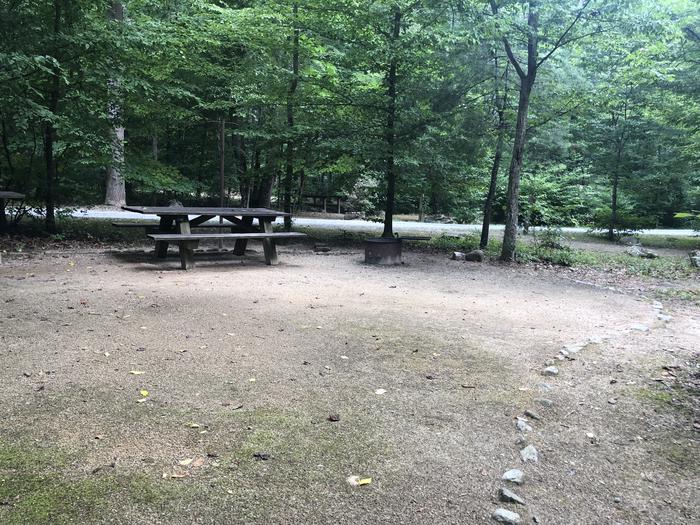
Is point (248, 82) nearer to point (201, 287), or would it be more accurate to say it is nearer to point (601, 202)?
A: point (201, 287)

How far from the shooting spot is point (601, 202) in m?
22.9

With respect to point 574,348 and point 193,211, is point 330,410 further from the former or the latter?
point 193,211

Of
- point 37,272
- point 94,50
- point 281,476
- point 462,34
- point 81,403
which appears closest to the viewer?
point 281,476

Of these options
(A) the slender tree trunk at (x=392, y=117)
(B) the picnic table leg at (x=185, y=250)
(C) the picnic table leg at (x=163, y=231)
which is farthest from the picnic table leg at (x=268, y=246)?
(A) the slender tree trunk at (x=392, y=117)

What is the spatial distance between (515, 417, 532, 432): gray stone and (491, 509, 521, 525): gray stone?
794 mm

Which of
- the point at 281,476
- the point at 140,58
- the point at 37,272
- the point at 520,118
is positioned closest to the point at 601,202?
the point at 520,118

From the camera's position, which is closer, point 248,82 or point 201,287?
point 201,287

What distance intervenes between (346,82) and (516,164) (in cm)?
427

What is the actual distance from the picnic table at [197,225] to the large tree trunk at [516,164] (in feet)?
13.2

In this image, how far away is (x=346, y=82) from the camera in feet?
37.3

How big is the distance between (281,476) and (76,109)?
31.1ft

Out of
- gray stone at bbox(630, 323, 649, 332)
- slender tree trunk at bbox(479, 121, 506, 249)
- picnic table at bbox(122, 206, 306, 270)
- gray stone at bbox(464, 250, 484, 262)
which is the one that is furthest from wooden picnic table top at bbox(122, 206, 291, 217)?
slender tree trunk at bbox(479, 121, 506, 249)

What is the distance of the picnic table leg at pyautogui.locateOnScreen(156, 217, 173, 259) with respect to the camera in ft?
27.5

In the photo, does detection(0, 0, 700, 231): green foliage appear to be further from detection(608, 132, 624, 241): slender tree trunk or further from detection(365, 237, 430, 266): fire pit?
detection(365, 237, 430, 266): fire pit
